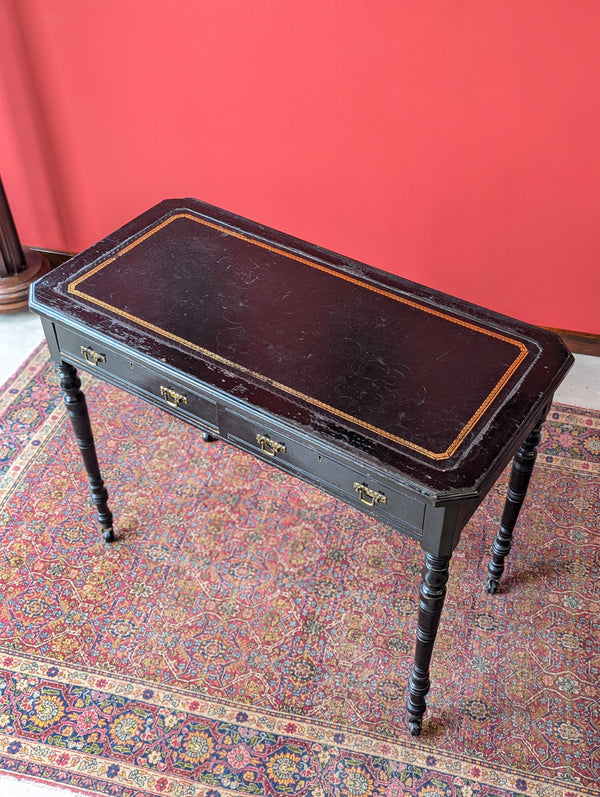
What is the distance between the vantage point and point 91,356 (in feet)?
9.45

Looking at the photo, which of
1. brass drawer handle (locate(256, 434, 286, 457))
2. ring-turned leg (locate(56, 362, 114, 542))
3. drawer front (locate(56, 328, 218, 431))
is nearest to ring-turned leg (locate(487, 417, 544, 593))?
brass drawer handle (locate(256, 434, 286, 457))

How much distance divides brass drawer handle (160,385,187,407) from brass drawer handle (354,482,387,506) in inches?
25.4

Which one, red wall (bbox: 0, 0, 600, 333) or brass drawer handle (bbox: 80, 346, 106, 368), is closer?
brass drawer handle (bbox: 80, 346, 106, 368)

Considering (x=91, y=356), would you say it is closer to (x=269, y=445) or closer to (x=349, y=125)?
(x=269, y=445)

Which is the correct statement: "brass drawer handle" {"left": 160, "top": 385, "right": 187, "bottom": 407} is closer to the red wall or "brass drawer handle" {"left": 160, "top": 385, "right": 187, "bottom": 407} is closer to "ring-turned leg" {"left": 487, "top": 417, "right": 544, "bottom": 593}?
"ring-turned leg" {"left": 487, "top": 417, "right": 544, "bottom": 593}

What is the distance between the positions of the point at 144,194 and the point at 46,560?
193 centimetres

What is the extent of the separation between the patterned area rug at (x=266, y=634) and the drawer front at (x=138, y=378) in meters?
0.86

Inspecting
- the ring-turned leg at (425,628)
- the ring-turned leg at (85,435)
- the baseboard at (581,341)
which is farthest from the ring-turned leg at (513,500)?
the ring-turned leg at (85,435)

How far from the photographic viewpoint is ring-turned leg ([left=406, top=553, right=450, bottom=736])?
2469mm

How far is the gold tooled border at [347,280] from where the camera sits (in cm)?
241

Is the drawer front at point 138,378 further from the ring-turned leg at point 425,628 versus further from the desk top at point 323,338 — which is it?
the ring-turned leg at point 425,628

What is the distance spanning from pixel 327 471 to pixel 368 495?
0.45 feet

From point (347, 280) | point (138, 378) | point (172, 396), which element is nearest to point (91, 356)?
point (138, 378)

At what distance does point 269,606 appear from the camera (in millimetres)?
3264
